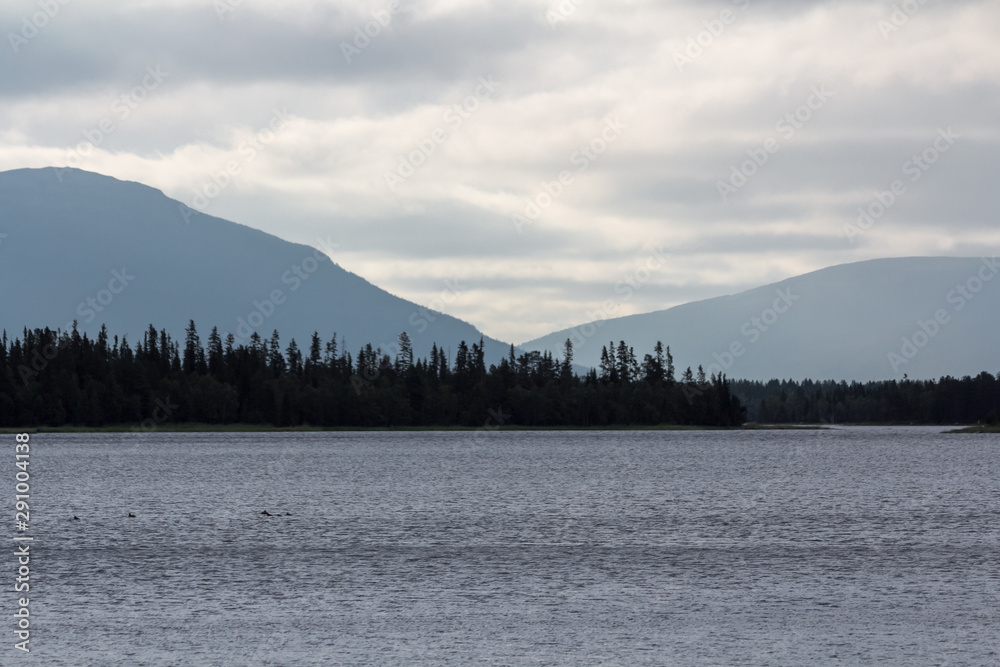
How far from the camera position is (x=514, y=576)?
184ft

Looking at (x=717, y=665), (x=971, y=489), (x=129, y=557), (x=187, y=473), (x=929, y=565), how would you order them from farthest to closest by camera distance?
1. (x=187, y=473)
2. (x=971, y=489)
3. (x=129, y=557)
4. (x=929, y=565)
5. (x=717, y=665)

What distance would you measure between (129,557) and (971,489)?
85.8 meters

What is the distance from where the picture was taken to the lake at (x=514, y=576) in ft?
131

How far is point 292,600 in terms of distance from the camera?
4928 cm

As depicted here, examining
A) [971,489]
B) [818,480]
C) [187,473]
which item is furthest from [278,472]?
[971,489]

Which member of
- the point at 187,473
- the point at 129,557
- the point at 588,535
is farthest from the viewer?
the point at 187,473

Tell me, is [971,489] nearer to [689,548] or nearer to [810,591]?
[689,548]

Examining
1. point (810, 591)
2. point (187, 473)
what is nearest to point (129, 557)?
point (810, 591)

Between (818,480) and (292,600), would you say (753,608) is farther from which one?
(818,480)

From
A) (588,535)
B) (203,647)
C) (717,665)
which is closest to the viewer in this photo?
(717,665)

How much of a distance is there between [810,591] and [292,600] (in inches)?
885

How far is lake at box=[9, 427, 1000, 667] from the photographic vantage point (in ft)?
131

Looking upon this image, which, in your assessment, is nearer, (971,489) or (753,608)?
(753,608)

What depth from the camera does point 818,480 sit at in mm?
134625
